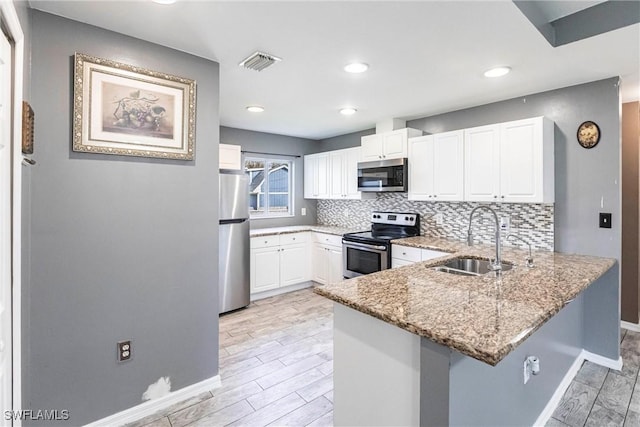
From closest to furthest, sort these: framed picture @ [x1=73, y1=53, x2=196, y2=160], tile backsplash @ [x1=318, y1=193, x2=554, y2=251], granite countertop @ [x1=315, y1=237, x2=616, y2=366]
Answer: granite countertop @ [x1=315, y1=237, x2=616, y2=366] → framed picture @ [x1=73, y1=53, x2=196, y2=160] → tile backsplash @ [x1=318, y1=193, x2=554, y2=251]

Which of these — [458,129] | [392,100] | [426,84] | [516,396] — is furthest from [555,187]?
[516,396]

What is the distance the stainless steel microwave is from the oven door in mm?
711

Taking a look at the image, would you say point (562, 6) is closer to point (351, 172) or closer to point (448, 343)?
point (448, 343)

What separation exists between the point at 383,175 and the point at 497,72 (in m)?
1.67

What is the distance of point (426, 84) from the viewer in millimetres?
2742

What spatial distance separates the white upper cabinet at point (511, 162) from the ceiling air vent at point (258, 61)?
80.4 inches

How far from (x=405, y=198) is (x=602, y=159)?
1.96 m

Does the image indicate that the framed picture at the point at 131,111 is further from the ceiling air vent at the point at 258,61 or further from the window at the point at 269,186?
the window at the point at 269,186

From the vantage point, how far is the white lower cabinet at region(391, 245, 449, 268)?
324 centimetres

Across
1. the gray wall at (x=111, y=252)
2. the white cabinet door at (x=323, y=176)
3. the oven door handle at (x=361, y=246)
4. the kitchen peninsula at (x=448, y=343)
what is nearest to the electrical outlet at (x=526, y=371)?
the kitchen peninsula at (x=448, y=343)

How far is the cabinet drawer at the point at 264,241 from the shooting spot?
4184 millimetres

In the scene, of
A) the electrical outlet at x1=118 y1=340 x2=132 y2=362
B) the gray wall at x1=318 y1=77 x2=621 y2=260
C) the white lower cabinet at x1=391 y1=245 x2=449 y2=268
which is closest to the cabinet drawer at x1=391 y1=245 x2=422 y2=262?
the white lower cabinet at x1=391 y1=245 x2=449 y2=268

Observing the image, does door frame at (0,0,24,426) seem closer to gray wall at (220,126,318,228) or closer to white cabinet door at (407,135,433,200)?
gray wall at (220,126,318,228)

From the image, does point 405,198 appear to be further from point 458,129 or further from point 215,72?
point 215,72
